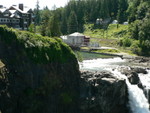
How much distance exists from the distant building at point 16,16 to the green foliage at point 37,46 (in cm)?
2869

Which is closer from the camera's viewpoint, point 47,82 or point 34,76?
point 34,76

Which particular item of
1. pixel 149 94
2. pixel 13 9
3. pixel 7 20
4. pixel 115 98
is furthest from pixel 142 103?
pixel 13 9

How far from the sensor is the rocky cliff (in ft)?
108

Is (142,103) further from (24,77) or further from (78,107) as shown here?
(24,77)

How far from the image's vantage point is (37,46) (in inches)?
1486

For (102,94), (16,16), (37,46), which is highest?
(16,16)

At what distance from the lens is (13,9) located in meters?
73.4

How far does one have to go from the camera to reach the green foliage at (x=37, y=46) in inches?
1398

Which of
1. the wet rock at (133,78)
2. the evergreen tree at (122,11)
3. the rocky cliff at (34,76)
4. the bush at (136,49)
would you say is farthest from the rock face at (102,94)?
the evergreen tree at (122,11)

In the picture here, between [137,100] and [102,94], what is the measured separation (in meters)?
8.43

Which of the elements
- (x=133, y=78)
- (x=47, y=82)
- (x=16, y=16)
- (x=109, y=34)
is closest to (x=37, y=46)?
(x=47, y=82)

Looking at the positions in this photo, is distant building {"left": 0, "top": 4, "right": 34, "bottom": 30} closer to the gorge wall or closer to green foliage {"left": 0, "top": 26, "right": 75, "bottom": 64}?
green foliage {"left": 0, "top": 26, "right": 75, "bottom": 64}

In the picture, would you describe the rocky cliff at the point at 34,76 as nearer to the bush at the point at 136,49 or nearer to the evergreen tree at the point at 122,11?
the bush at the point at 136,49

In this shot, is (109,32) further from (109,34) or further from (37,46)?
(37,46)
